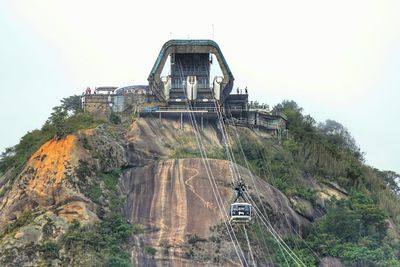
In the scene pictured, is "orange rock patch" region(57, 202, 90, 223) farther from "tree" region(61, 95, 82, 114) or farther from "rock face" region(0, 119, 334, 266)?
"tree" region(61, 95, 82, 114)

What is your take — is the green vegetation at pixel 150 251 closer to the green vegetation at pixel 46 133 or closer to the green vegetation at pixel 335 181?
the green vegetation at pixel 335 181

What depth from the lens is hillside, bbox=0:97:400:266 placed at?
2928 inches

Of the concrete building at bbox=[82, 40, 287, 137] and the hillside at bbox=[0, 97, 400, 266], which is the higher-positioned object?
the concrete building at bbox=[82, 40, 287, 137]

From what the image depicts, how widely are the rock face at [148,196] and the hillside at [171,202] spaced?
0.33 feet

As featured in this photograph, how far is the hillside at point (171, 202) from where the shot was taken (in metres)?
74.4

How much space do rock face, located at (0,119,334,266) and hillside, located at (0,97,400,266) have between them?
0.33ft

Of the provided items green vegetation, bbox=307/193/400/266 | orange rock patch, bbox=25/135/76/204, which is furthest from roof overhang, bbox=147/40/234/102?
green vegetation, bbox=307/193/400/266

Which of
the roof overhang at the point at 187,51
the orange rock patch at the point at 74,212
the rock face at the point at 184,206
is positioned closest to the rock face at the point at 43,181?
the orange rock patch at the point at 74,212

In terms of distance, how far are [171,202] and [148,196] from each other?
2.36 m

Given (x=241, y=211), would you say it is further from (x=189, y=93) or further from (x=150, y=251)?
(x=189, y=93)

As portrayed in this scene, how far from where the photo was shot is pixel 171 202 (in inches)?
3103

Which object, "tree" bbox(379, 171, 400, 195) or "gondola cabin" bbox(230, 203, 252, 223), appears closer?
"gondola cabin" bbox(230, 203, 252, 223)

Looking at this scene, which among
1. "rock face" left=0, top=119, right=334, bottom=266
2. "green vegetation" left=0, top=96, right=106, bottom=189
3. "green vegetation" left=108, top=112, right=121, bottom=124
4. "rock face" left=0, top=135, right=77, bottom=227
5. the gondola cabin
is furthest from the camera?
"green vegetation" left=108, top=112, right=121, bottom=124

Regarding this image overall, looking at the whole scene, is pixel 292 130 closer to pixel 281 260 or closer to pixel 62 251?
pixel 281 260
